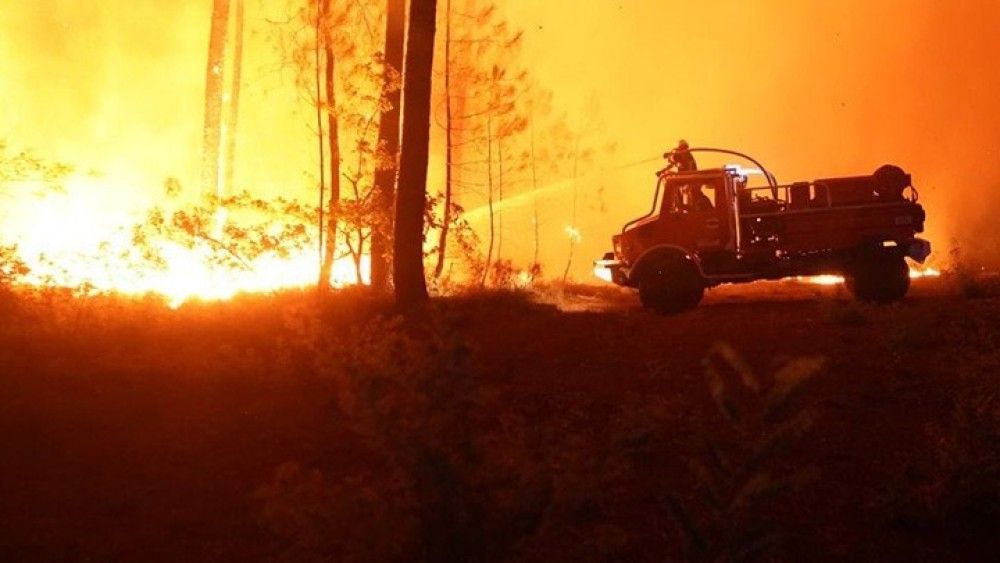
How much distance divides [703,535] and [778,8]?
115 feet

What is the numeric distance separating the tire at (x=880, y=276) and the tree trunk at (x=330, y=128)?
8029mm

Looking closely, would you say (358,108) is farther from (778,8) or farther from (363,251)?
(778,8)

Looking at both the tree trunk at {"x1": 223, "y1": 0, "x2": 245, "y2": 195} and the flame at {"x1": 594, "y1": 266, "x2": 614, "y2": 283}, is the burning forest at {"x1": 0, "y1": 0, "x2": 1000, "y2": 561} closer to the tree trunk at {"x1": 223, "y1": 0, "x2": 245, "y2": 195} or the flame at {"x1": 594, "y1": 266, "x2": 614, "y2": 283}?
the flame at {"x1": 594, "y1": 266, "x2": 614, "y2": 283}

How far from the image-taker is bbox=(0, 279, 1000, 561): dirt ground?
192 inches

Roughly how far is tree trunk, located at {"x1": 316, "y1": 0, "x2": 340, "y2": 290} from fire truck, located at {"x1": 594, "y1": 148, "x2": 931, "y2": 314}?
488 cm

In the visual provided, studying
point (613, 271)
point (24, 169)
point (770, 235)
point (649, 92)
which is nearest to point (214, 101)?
point (24, 169)

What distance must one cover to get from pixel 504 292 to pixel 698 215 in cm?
342

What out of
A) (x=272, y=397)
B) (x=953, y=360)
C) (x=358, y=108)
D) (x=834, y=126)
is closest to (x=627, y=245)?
(x=358, y=108)

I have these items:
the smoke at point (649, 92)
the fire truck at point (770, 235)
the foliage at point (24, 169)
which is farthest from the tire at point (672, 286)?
the smoke at point (649, 92)

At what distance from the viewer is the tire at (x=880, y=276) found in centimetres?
1542

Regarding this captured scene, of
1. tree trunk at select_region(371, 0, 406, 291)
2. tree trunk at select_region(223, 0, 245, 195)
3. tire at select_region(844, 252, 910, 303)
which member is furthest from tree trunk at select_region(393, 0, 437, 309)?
tree trunk at select_region(223, 0, 245, 195)

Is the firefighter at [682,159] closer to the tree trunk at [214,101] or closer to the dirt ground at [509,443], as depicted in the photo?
the dirt ground at [509,443]

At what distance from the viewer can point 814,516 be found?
7207 mm

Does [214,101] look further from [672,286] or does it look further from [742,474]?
[742,474]
